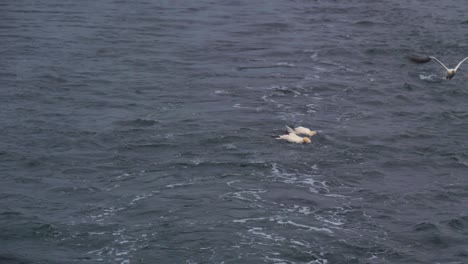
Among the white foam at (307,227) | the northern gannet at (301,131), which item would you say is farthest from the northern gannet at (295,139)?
the white foam at (307,227)

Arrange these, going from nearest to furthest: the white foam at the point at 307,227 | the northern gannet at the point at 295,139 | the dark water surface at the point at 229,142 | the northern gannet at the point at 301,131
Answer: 1. the dark water surface at the point at 229,142
2. the white foam at the point at 307,227
3. the northern gannet at the point at 295,139
4. the northern gannet at the point at 301,131

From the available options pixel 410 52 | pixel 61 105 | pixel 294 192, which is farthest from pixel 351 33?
pixel 294 192

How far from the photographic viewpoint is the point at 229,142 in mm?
30016

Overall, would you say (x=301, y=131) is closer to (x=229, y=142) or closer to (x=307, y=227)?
(x=229, y=142)

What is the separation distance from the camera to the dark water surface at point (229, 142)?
23234mm

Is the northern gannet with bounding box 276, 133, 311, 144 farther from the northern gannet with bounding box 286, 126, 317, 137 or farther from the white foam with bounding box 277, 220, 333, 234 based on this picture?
the white foam with bounding box 277, 220, 333, 234

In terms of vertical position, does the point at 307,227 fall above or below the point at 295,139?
below

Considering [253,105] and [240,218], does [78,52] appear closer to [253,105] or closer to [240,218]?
[253,105]

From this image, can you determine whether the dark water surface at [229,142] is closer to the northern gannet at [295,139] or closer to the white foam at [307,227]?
the white foam at [307,227]

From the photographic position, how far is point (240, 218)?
79.8 feet

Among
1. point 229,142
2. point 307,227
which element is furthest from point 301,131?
point 307,227

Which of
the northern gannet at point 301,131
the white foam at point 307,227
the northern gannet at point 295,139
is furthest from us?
the northern gannet at point 301,131

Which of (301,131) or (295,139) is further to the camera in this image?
(301,131)

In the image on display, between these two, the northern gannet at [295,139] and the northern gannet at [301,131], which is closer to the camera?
the northern gannet at [295,139]
